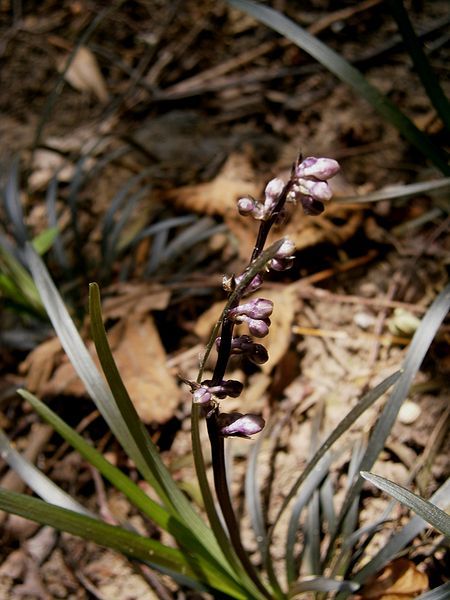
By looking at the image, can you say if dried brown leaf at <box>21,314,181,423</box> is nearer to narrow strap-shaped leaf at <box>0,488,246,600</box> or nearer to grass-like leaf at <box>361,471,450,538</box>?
narrow strap-shaped leaf at <box>0,488,246,600</box>

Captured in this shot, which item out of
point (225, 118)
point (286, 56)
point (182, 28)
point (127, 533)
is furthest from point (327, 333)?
point (182, 28)

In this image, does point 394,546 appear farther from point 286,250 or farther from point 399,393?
point 286,250

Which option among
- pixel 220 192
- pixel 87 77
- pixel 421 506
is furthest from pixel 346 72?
pixel 87 77

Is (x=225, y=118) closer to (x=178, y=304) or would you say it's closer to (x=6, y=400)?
(x=178, y=304)

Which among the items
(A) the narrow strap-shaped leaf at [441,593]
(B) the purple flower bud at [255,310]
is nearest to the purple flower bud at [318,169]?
(B) the purple flower bud at [255,310]

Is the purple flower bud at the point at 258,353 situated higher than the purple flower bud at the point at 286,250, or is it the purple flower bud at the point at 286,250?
the purple flower bud at the point at 286,250

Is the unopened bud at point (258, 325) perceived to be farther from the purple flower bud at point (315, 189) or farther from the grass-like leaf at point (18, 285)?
the grass-like leaf at point (18, 285)
